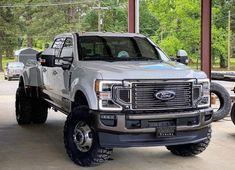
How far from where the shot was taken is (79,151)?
255 inches

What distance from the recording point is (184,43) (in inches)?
1045

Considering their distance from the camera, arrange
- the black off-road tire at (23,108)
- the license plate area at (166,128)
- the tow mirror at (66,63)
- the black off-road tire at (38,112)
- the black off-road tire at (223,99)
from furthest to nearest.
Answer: the black off-road tire at (223,99) → the black off-road tire at (38,112) → the black off-road tire at (23,108) → the tow mirror at (66,63) → the license plate area at (166,128)

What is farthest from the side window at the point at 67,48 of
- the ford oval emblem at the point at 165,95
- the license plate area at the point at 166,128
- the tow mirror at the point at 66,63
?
the license plate area at the point at 166,128

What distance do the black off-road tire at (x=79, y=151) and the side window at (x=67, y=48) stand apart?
1.41m

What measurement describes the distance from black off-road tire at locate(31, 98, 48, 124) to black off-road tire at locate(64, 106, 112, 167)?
3961 mm

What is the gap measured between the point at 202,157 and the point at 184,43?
1991 cm

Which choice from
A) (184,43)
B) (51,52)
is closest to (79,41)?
(51,52)

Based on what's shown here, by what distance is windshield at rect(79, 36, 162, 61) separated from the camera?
7379 mm

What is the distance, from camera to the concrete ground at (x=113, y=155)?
653cm

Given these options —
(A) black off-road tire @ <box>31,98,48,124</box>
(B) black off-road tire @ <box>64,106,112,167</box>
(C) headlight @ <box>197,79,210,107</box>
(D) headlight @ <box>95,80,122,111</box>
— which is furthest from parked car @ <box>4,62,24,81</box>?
(D) headlight @ <box>95,80,122,111</box>

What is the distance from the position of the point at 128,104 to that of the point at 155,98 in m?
0.39

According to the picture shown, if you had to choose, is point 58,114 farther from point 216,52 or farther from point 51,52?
point 216,52

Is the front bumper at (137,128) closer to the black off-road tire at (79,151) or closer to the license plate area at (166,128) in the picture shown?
the license plate area at (166,128)

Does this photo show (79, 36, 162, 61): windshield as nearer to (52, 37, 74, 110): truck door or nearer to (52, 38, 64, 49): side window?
(52, 37, 74, 110): truck door
